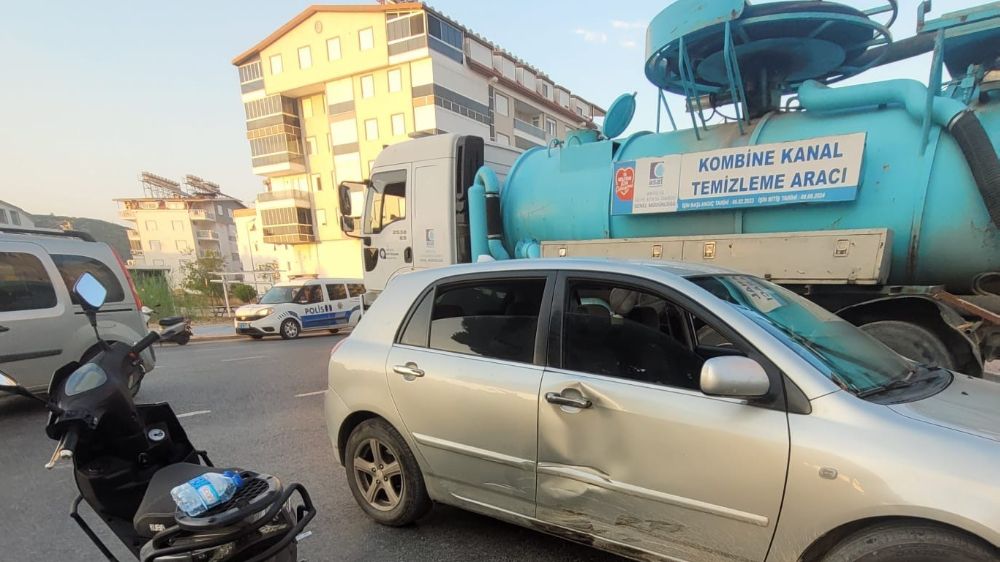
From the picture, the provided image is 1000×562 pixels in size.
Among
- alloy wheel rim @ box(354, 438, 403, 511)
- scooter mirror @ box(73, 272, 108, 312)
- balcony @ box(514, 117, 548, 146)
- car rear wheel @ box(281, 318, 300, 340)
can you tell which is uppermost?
balcony @ box(514, 117, 548, 146)

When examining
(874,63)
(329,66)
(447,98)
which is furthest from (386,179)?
(329,66)

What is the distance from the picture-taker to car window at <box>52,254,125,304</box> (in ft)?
16.6

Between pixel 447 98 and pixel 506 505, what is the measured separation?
1207 inches

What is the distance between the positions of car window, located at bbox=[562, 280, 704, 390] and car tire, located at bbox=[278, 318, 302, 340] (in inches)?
484

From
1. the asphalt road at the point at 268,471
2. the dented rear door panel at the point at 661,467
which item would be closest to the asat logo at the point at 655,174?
the dented rear door panel at the point at 661,467

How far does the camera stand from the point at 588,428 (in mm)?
1979

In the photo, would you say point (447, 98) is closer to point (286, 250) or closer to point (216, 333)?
point (286, 250)

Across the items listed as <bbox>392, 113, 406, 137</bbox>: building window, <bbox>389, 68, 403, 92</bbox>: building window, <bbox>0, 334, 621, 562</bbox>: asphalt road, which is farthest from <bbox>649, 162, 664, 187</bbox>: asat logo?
<bbox>389, 68, 403, 92</bbox>: building window

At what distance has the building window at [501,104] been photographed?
3375 cm

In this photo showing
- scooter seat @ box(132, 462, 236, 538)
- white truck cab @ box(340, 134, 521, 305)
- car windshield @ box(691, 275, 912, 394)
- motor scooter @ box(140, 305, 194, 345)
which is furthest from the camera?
white truck cab @ box(340, 134, 521, 305)

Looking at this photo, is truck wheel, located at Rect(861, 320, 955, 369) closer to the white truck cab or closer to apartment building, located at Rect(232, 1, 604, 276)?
the white truck cab

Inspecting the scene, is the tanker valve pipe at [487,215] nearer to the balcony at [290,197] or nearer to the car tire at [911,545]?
the car tire at [911,545]

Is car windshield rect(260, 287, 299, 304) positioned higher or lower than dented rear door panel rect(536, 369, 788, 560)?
lower

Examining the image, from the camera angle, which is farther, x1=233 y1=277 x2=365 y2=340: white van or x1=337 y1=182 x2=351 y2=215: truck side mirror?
x1=233 y1=277 x2=365 y2=340: white van
